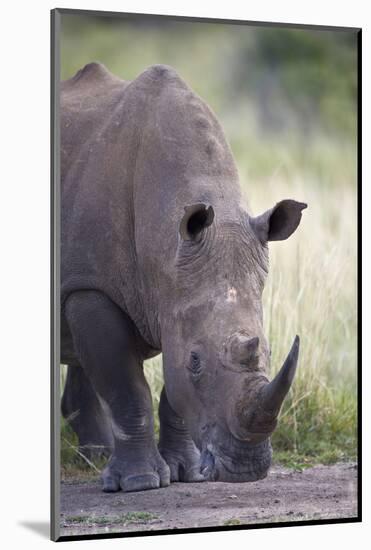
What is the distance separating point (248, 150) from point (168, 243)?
7.22 ft

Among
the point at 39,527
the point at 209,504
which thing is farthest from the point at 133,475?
the point at 39,527

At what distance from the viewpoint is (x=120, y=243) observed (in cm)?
831

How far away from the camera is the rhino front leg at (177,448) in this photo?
8672 mm

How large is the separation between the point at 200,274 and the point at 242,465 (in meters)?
1.04

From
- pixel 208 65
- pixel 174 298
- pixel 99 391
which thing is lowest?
pixel 99 391

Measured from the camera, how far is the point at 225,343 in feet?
24.1

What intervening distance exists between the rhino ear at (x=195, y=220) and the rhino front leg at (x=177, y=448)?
135 centimetres

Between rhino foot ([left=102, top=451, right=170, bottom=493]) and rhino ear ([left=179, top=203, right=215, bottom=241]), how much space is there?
4.66 feet

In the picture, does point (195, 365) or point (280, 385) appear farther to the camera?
point (195, 365)

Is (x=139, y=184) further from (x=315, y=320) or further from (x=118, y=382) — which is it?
(x=315, y=320)

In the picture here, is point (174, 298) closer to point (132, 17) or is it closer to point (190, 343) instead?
point (190, 343)

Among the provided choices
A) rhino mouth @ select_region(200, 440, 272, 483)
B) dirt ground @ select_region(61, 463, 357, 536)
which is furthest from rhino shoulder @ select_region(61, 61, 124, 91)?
rhino mouth @ select_region(200, 440, 272, 483)

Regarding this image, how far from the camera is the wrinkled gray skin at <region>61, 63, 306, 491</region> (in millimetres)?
7426

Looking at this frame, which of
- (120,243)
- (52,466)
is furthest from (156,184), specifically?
(52,466)
